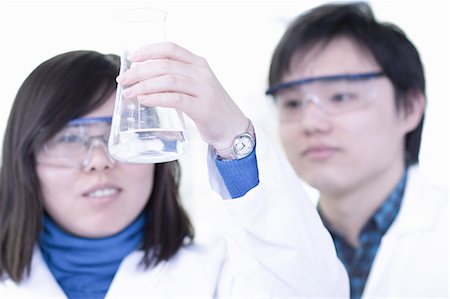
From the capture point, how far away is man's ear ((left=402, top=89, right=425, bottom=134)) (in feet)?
6.48

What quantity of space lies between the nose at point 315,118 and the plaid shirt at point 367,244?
1.07ft

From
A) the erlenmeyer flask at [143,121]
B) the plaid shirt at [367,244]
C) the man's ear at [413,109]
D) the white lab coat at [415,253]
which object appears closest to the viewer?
the erlenmeyer flask at [143,121]

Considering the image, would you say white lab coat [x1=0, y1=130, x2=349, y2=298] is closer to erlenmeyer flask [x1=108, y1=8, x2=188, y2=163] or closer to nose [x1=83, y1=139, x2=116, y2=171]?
erlenmeyer flask [x1=108, y1=8, x2=188, y2=163]

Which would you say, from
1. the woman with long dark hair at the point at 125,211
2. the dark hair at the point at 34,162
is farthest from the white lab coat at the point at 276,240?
the dark hair at the point at 34,162

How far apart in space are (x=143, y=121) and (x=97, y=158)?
1.26ft

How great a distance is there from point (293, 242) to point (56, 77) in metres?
0.65

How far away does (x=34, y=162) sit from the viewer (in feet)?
4.52

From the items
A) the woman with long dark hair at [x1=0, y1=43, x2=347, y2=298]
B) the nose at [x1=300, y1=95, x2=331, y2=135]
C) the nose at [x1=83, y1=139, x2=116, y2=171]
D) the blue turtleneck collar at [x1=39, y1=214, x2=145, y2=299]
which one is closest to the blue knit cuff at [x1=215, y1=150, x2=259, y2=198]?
the woman with long dark hair at [x1=0, y1=43, x2=347, y2=298]

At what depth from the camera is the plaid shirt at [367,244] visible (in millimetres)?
1799

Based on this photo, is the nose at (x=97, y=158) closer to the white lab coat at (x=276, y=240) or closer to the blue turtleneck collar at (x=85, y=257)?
the blue turtleneck collar at (x=85, y=257)

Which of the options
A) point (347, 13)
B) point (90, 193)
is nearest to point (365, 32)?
point (347, 13)

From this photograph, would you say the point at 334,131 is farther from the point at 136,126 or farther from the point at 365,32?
the point at 136,126

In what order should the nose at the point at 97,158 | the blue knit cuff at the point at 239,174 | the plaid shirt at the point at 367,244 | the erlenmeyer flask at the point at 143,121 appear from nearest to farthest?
1. the erlenmeyer flask at the point at 143,121
2. the blue knit cuff at the point at 239,174
3. the nose at the point at 97,158
4. the plaid shirt at the point at 367,244

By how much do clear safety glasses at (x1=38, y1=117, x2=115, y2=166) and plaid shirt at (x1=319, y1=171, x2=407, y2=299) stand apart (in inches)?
35.1
